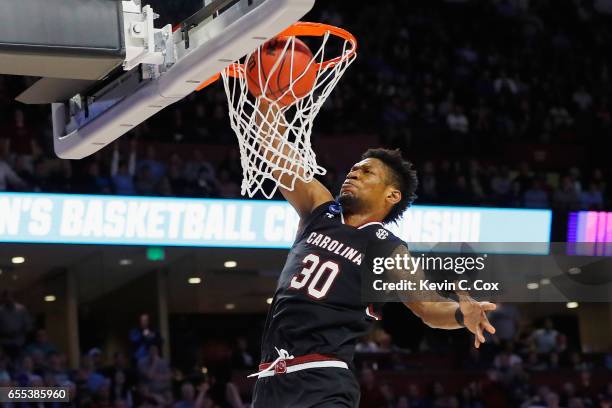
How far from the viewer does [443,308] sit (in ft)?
15.3

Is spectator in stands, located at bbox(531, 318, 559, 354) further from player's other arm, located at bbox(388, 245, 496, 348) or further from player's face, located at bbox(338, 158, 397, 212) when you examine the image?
player's other arm, located at bbox(388, 245, 496, 348)

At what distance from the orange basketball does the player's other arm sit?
0.87m

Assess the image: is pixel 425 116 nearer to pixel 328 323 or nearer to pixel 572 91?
pixel 572 91

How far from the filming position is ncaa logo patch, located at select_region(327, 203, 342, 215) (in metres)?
5.01

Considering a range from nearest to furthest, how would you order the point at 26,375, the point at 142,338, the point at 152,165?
1. the point at 26,375
2. the point at 142,338
3. the point at 152,165

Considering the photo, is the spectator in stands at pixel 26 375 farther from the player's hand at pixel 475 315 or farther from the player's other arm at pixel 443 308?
the player's hand at pixel 475 315

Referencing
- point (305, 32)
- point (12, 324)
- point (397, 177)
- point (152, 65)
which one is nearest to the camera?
point (152, 65)

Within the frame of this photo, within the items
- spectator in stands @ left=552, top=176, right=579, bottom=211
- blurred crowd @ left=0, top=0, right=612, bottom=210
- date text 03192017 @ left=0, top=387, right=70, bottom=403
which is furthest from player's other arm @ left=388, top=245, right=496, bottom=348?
spectator in stands @ left=552, top=176, right=579, bottom=211

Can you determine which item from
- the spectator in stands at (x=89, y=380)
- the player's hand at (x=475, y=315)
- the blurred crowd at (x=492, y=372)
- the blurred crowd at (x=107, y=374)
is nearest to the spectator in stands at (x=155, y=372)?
the blurred crowd at (x=107, y=374)

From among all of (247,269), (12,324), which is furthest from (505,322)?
(12,324)

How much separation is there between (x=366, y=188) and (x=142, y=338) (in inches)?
310

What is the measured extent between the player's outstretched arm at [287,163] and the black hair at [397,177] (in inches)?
11.9

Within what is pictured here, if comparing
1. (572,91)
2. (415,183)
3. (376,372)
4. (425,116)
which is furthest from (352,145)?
(415,183)

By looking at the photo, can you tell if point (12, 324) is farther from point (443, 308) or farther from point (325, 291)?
point (443, 308)
